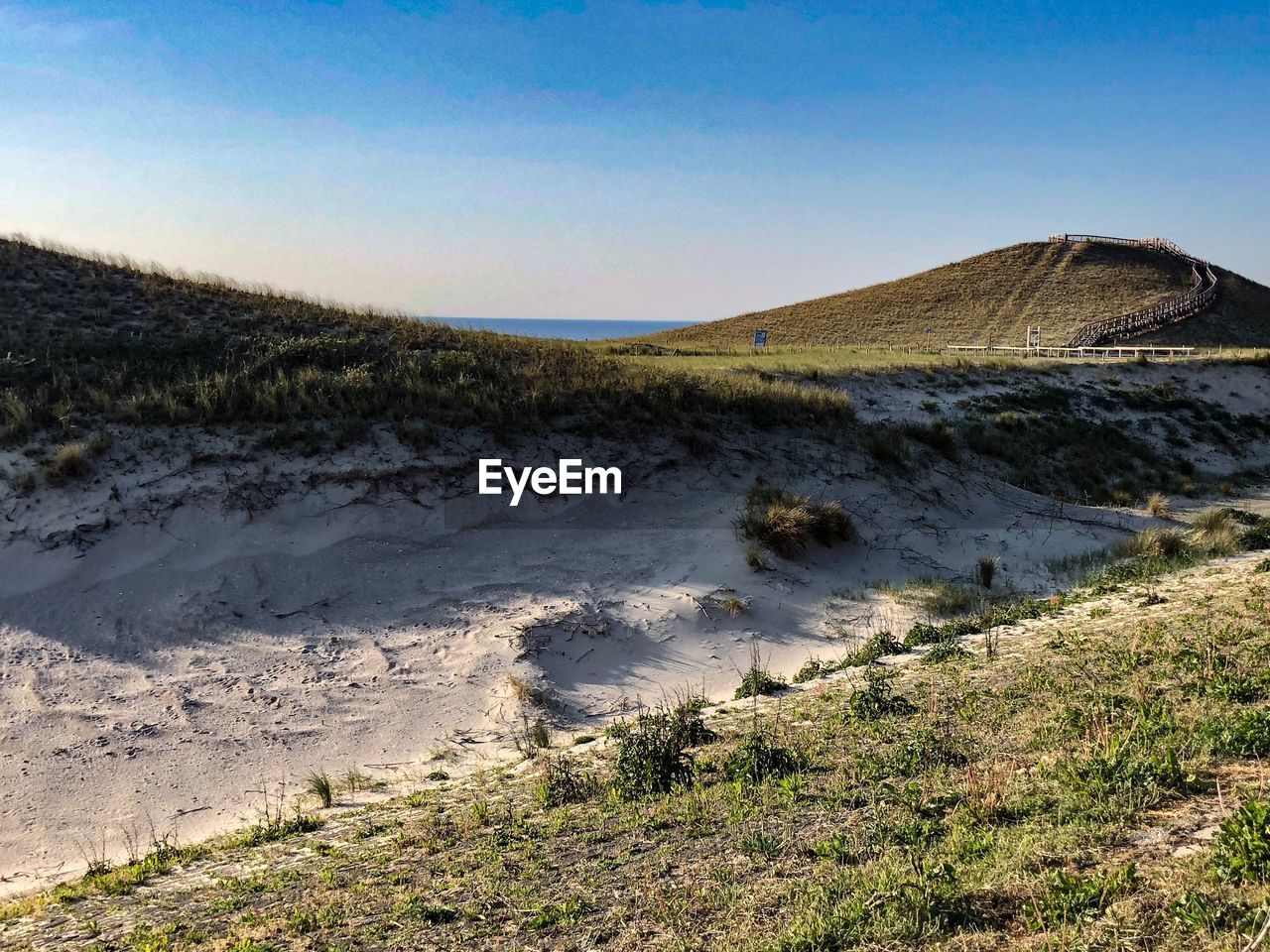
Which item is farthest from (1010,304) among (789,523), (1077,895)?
(1077,895)

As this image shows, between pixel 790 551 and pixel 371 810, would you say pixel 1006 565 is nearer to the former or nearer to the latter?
pixel 790 551

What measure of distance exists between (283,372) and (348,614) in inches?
242

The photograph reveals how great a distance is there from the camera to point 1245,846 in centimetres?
387

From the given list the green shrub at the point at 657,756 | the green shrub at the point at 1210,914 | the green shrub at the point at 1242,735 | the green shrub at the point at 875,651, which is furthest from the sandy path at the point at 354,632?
the green shrub at the point at 1210,914

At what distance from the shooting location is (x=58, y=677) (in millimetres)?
9969

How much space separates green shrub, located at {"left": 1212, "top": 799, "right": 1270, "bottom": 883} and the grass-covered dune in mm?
12592

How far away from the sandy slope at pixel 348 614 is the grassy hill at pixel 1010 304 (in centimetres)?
3933

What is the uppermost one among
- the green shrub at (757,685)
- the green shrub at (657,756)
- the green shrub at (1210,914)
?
the green shrub at (1210,914)

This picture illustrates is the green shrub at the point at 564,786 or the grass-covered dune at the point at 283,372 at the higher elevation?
the grass-covered dune at the point at 283,372

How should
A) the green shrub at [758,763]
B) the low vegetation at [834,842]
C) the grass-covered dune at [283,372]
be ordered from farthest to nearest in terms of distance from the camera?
the grass-covered dune at [283,372] < the green shrub at [758,763] < the low vegetation at [834,842]

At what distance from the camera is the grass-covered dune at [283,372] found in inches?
562

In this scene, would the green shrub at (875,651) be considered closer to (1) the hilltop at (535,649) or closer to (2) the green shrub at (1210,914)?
(1) the hilltop at (535,649)

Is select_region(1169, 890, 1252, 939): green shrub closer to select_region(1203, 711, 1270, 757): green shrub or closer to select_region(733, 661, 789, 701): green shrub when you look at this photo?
select_region(1203, 711, 1270, 757): green shrub

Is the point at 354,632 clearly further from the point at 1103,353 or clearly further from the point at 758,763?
the point at 1103,353
